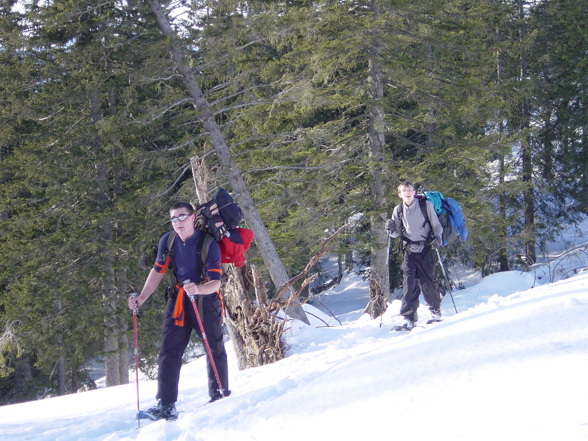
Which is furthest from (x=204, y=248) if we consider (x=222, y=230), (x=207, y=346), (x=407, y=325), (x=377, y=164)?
(x=377, y=164)

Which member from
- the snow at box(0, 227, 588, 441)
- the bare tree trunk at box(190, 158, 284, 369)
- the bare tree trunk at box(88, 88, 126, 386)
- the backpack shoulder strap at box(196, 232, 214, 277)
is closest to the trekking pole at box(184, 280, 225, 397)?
the backpack shoulder strap at box(196, 232, 214, 277)

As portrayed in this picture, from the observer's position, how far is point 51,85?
46.0 ft

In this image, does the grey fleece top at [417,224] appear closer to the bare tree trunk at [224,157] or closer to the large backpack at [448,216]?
the large backpack at [448,216]

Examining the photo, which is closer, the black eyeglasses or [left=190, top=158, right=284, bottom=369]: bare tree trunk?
the black eyeglasses

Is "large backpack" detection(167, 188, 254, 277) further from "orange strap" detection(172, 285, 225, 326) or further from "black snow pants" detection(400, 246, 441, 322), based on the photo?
"black snow pants" detection(400, 246, 441, 322)

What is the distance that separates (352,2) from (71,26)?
23.0 ft

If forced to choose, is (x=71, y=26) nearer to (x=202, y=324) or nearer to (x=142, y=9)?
(x=142, y=9)

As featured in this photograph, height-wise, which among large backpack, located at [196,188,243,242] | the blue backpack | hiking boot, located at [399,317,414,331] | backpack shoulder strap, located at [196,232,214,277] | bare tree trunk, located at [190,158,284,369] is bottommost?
hiking boot, located at [399,317,414,331]

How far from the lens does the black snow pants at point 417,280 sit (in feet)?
23.7

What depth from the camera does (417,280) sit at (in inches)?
289

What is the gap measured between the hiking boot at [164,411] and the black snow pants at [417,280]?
375cm

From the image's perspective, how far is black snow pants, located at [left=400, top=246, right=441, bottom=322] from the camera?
23.7ft

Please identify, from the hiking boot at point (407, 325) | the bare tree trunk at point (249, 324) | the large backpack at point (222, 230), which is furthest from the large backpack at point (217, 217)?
the hiking boot at point (407, 325)

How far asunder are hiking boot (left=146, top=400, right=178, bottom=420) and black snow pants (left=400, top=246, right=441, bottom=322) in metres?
3.75
